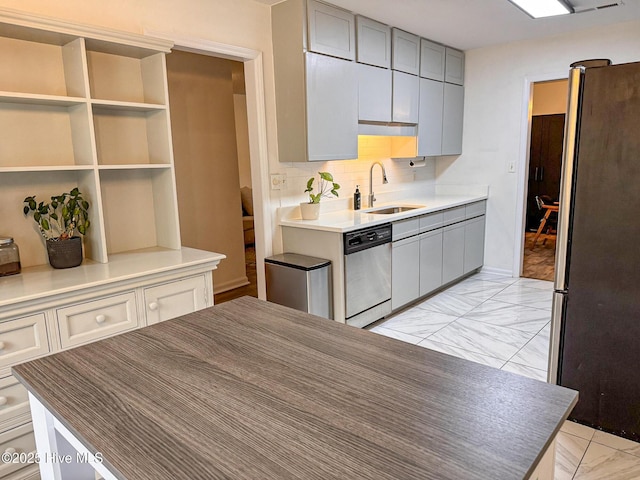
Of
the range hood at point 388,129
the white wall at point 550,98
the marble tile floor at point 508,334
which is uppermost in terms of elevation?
the white wall at point 550,98

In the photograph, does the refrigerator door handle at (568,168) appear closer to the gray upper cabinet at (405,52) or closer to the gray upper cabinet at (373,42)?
the gray upper cabinet at (373,42)

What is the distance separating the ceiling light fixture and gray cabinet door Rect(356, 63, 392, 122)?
109 centimetres

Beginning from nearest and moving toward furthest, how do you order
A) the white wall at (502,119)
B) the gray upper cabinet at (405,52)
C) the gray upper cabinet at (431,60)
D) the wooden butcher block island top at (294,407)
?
1. the wooden butcher block island top at (294,407)
2. the gray upper cabinet at (405,52)
3. the gray upper cabinet at (431,60)
4. the white wall at (502,119)

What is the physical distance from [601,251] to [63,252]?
2.55 meters

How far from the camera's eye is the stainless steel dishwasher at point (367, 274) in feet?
10.7

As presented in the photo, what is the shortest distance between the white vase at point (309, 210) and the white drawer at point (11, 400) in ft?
7.14

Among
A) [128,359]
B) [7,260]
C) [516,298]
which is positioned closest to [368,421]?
[128,359]

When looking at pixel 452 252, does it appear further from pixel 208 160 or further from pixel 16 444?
pixel 16 444

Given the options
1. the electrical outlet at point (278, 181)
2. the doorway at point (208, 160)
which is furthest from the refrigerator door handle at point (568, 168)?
the doorway at point (208, 160)

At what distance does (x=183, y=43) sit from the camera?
273cm

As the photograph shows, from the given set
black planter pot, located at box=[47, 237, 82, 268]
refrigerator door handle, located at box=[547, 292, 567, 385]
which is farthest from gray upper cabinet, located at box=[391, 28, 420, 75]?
black planter pot, located at box=[47, 237, 82, 268]

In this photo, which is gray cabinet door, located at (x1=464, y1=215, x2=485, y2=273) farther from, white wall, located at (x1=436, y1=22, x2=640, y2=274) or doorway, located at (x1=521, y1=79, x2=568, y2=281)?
doorway, located at (x1=521, y1=79, x2=568, y2=281)

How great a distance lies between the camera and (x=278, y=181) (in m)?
3.43

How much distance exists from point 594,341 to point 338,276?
163cm
